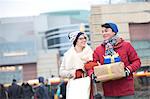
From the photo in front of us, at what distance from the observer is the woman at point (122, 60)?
4441 mm

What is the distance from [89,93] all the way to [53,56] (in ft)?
345

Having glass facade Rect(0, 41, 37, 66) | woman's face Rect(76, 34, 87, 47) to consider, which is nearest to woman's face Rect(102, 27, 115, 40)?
woman's face Rect(76, 34, 87, 47)

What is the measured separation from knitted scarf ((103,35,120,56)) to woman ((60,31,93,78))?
507mm

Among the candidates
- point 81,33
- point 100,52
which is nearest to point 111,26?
point 100,52

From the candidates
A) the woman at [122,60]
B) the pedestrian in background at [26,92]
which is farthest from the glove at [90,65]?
the pedestrian in background at [26,92]

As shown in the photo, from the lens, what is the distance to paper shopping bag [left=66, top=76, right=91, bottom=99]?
4602 millimetres

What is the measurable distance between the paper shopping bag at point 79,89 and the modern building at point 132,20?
4059 cm

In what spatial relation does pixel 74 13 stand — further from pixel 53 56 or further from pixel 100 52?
pixel 100 52

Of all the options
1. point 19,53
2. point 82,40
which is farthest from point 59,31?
point 82,40

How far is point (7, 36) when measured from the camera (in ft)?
388

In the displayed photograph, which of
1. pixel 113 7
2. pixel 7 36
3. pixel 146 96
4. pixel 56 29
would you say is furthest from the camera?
pixel 56 29

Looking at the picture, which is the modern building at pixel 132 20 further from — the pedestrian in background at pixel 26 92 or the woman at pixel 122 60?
the woman at pixel 122 60

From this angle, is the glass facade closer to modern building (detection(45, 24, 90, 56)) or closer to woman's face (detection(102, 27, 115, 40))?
modern building (detection(45, 24, 90, 56))

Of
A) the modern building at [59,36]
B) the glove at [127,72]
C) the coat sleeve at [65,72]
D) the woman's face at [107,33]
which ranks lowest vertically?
the glove at [127,72]
